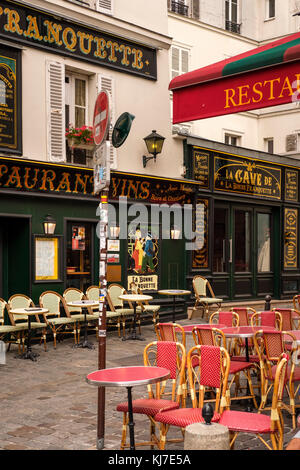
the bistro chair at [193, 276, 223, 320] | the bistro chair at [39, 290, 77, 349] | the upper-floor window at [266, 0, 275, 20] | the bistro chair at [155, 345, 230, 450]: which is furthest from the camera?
the upper-floor window at [266, 0, 275, 20]

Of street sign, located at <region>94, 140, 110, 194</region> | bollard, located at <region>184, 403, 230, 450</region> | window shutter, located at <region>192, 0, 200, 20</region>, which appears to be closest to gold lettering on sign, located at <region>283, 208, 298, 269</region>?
window shutter, located at <region>192, 0, 200, 20</region>

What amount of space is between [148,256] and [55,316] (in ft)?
9.65

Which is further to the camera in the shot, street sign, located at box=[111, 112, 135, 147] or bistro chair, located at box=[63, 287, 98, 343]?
bistro chair, located at box=[63, 287, 98, 343]

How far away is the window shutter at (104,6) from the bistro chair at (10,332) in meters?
6.54

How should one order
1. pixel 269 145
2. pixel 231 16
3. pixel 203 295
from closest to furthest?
1. pixel 203 295
2. pixel 231 16
3. pixel 269 145

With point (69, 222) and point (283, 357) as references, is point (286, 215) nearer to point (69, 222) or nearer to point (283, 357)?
point (69, 222)

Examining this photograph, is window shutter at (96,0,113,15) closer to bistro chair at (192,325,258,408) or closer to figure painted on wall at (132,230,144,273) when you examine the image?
figure painted on wall at (132,230,144,273)

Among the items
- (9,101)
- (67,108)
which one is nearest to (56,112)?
(67,108)

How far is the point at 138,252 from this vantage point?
13.2 metres

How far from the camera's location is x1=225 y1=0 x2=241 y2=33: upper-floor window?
18141 millimetres

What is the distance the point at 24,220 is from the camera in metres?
11.2

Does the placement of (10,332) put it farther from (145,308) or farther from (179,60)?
(179,60)

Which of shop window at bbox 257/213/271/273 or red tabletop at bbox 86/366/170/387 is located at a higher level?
shop window at bbox 257/213/271/273

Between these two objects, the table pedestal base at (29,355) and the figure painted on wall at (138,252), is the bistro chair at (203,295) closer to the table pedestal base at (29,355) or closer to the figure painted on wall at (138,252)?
the figure painted on wall at (138,252)
